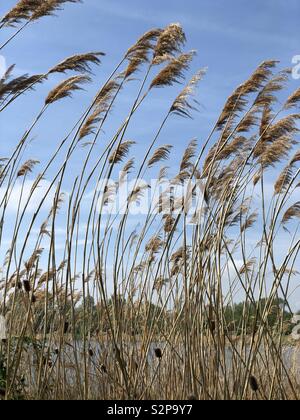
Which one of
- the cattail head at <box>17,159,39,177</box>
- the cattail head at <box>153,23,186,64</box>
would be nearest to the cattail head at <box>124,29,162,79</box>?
the cattail head at <box>153,23,186,64</box>

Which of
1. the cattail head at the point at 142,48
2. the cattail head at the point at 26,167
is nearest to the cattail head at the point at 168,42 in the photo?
the cattail head at the point at 142,48

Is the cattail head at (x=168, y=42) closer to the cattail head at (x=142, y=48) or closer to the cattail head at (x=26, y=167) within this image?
the cattail head at (x=142, y=48)

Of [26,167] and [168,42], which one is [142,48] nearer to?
[168,42]

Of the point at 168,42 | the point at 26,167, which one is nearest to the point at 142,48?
the point at 168,42

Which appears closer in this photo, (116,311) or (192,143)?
(116,311)

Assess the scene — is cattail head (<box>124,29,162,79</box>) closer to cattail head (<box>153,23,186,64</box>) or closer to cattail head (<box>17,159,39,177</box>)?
cattail head (<box>153,23,186,64</box>)

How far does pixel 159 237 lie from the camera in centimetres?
582

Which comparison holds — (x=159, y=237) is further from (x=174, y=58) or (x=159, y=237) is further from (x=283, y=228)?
(x=174, y=58)
